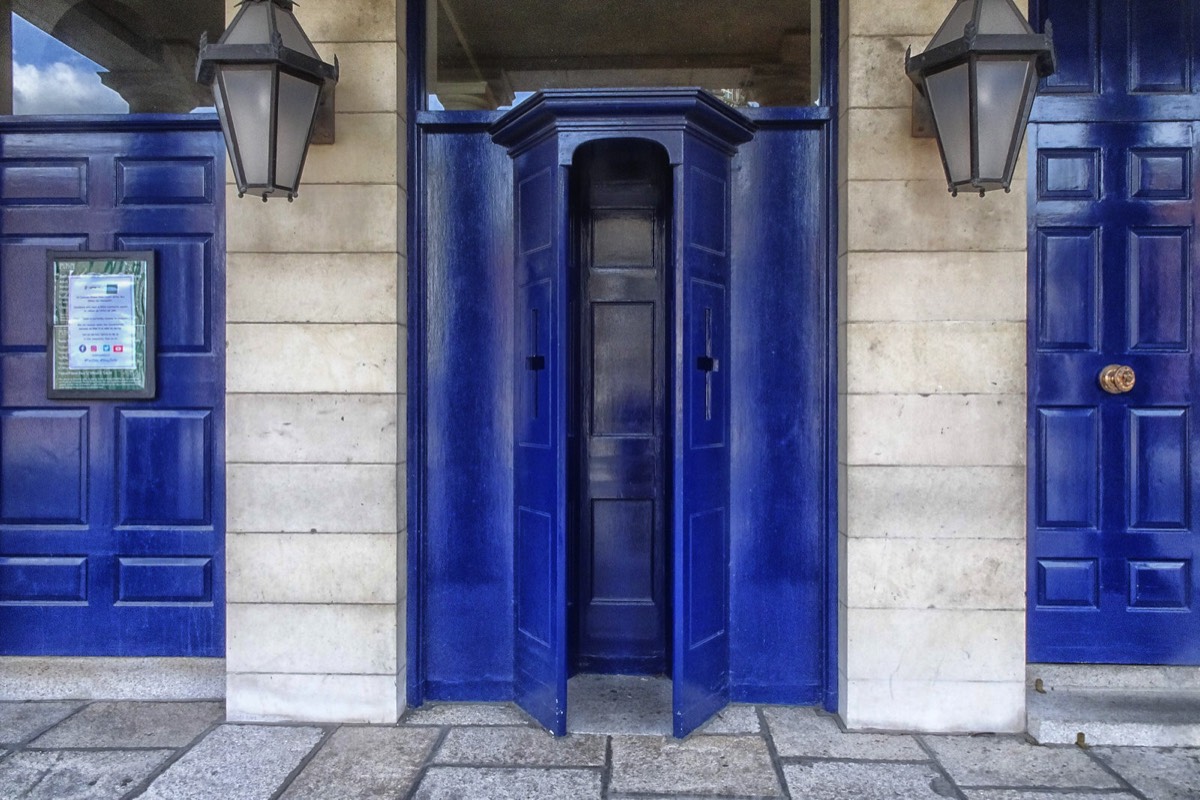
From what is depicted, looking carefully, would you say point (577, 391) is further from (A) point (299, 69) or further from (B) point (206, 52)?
(B) point (206, 52)

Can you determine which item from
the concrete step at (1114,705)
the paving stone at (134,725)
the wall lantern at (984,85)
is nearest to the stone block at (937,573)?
the concrete step at (1114,705)

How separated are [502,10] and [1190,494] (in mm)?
4158

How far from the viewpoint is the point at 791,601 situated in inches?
141

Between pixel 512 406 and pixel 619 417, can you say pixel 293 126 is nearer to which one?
pixel 512 406

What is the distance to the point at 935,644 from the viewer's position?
3344 mm

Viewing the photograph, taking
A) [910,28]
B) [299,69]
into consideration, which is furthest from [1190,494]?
[299,69]

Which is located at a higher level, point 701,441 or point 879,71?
point 879,71

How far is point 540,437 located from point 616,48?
201 centimetres

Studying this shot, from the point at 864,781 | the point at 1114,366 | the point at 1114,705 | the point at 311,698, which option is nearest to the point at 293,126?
the point at 311,698

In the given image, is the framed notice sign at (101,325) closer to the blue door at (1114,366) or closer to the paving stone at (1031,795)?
the paving stone at (1031,795)

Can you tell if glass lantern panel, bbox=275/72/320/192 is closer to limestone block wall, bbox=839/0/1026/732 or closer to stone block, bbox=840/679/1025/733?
limestone block wall, bbox=839/0/1026/732

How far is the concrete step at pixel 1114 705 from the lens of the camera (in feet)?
10.6

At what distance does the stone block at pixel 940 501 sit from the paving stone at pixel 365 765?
2.21 m

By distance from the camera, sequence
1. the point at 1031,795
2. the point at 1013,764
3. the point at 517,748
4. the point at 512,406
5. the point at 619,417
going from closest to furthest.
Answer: the point at 1031,795 → the point at 1013,764 → the point at 517,748 → the point at 512,406 → the point at 619,417
